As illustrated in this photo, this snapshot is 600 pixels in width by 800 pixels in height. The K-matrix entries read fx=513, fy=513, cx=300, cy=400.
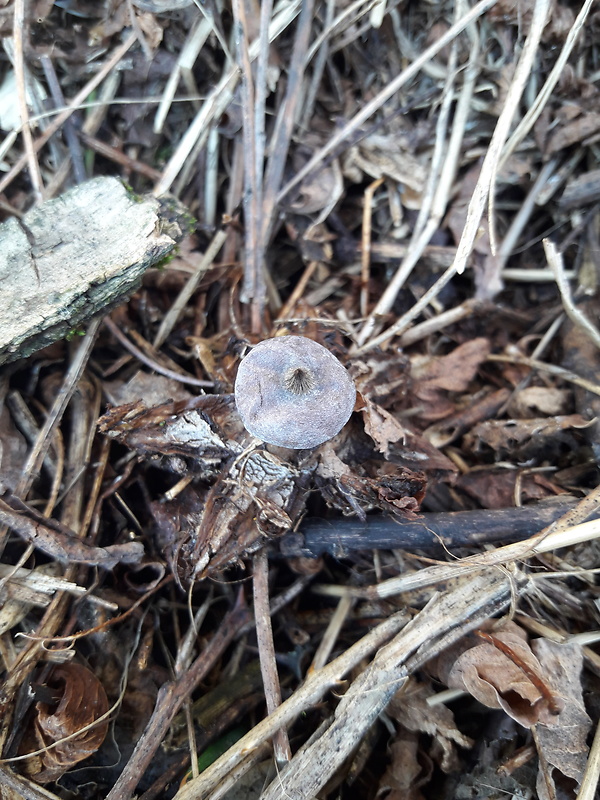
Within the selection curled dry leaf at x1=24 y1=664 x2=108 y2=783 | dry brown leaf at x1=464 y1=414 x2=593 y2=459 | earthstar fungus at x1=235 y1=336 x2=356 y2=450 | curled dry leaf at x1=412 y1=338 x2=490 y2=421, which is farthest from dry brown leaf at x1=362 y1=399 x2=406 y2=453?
curled dry leaf at x1=24 y1=664 x2=108 y2=783

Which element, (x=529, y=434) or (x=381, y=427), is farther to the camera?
(x=529, y=434)

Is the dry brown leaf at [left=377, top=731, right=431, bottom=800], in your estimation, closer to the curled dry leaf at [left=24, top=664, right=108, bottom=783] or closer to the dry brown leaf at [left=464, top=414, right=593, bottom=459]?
the curled dry leaf at [left=24, top=664, right=108, bottom=783]

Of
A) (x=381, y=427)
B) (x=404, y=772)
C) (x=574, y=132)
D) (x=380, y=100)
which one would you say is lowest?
(x=404, y=772)

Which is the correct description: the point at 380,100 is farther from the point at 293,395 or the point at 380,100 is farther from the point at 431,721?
the point at 431,721

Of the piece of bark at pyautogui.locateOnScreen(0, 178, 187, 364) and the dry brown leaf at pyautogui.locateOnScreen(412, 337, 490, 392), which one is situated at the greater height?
the piece of bark at pyautogui.locateOnScreen(0, 178, 187, 364)

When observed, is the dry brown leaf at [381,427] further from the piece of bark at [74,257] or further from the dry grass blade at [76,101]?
the dry grass blade at [76,101]

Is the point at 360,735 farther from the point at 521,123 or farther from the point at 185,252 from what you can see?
the point at 521,123

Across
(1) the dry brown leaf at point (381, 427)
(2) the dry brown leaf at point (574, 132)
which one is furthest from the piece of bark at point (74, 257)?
(2) the dry brown leaf at point (574, 132)

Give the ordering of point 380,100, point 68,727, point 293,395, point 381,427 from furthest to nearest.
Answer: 1. point 380,100
2. point 381,427
3. point 68,727
4. point 293,395

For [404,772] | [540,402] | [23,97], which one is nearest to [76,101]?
[23,97]
